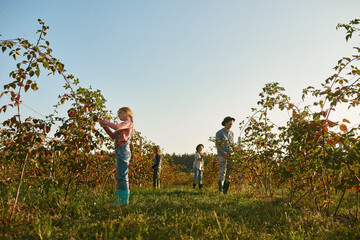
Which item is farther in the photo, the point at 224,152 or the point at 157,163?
the point at 157,163

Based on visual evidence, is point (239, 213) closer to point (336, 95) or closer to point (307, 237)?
point (307, 237)

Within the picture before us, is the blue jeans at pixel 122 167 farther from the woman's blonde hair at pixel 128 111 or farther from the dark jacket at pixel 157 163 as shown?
the dark jacket at pixel 157 163

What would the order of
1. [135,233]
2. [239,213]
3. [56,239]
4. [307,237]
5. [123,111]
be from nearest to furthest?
1. [56,239]
2. [135,233]
3. [307,237]
4. [239,213]
5. [123,111]

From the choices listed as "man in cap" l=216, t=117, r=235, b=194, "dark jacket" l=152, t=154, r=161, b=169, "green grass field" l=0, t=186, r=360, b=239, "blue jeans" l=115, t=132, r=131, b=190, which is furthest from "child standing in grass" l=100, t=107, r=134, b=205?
"dark jacket" l=152, t=154, r=161, b=169

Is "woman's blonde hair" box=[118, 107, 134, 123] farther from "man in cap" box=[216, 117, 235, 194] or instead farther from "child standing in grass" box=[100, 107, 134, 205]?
"man in cap" box=[216, 117, 235, 194]

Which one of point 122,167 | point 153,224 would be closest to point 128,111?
point 122,167

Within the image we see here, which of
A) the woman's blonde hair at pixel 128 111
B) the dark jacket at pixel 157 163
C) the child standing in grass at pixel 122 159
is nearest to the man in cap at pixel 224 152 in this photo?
the woman's blonde hair at pixel 128 111

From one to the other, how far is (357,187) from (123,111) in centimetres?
383

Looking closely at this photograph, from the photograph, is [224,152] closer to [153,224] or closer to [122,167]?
[122,167]


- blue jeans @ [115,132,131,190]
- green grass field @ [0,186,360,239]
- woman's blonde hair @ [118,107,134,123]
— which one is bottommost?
green grass field @ [0,186,360,239]

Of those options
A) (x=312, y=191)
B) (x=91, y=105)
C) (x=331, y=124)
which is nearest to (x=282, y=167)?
(x=312, y=191)

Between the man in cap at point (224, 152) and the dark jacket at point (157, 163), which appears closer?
the man in cap at point (224, 152)

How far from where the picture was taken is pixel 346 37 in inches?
135

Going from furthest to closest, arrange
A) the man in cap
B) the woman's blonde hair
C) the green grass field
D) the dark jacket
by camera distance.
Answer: the dark jacket → the man in cap → the woman's blonde hair → the green grass field
